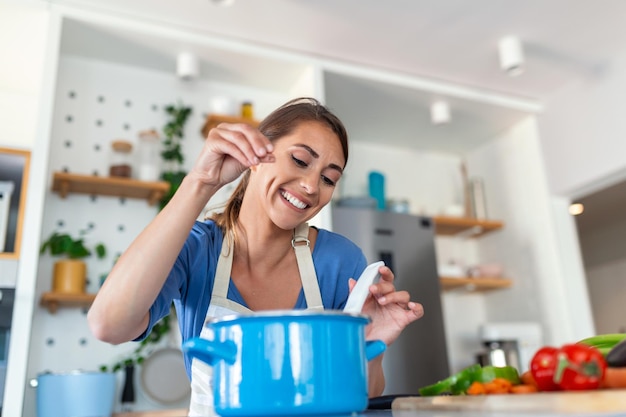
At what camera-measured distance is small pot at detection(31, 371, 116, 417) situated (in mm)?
2125

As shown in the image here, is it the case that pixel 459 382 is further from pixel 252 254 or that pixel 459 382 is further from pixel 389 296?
pixel 252 254

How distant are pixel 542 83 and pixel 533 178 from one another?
22.6 inches

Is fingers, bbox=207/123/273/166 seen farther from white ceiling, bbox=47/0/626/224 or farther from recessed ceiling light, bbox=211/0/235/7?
white ceiling, bbox=47/0/626/224

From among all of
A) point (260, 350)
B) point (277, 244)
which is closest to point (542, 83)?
point (277, 244)

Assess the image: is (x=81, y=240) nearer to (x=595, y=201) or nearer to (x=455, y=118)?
(x=455, y=118)

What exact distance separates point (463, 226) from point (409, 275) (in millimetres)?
677

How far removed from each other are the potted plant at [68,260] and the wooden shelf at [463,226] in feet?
6.42

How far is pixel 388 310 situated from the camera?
904 millimetres

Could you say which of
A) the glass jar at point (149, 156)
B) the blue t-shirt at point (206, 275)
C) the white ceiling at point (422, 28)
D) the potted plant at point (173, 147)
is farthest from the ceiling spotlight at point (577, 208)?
the blue t-shirt at point (206, 275)

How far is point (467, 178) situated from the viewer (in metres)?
4.02

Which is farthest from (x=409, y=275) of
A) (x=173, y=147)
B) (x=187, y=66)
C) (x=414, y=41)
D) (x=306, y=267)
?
(x=306, y=267)

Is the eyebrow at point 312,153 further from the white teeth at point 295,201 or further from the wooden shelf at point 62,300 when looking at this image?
the wooden shelf at point 62,300

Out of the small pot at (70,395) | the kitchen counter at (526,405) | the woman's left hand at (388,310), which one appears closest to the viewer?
the kitchen counter at (526,405)

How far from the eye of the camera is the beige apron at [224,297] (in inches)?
39.0
